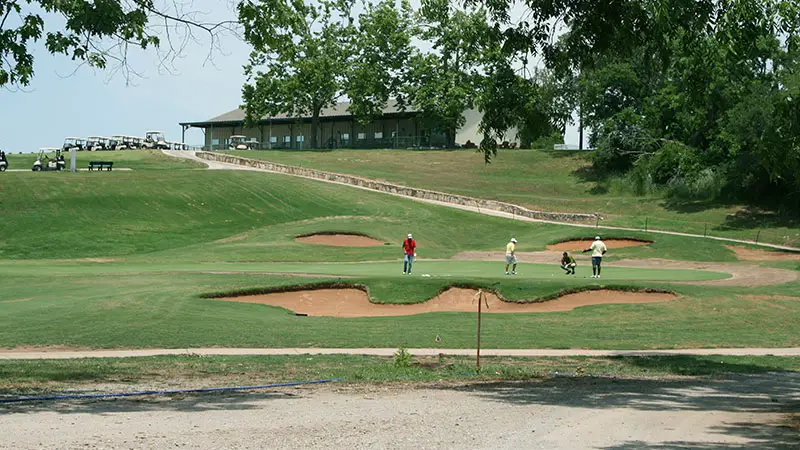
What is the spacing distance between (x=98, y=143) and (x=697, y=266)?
3535 inches

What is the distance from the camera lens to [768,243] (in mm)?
59594

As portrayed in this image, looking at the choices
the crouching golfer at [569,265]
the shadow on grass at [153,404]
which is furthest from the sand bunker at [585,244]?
the shadow on grass at [153,404]

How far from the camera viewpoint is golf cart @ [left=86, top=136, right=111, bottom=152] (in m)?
118

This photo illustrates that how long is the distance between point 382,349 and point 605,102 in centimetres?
7607

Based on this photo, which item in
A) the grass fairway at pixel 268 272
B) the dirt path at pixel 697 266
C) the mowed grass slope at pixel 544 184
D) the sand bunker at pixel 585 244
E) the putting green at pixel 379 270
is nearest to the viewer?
the grass fairway at pixel 268 272

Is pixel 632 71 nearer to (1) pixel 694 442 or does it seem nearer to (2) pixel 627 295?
(2) pixel 627 295

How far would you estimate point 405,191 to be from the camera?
257 feet

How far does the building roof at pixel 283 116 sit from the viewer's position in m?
124

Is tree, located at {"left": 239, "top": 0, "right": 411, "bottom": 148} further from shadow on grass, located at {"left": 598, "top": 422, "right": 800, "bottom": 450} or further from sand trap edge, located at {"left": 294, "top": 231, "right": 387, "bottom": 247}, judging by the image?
shadow on grass, located at {"left": 598, "top": 422, "right": 800, "bottom": 450}

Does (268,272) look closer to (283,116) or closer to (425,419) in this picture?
(425,419)

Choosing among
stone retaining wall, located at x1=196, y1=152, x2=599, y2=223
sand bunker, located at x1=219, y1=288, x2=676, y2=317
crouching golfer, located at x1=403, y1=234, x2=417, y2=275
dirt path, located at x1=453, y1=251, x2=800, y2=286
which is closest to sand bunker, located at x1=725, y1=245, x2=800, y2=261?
dirt path, located at x1=453, y1=251, x2=800, y2=286

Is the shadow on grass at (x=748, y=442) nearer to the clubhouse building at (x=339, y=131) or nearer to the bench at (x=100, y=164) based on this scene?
the bench at (x=100, y=164)

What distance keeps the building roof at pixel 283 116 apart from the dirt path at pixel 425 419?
107 m

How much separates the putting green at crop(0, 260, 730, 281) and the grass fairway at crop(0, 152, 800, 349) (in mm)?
119
